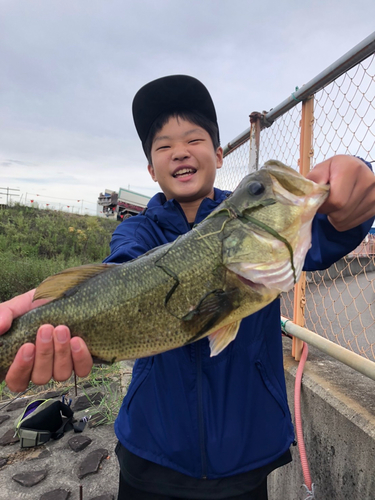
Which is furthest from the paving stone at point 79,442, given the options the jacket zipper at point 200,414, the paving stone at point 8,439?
the jacket zipper at point 200,414

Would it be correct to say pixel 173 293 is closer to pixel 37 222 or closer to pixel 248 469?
pixel 248 469

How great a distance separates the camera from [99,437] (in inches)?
142

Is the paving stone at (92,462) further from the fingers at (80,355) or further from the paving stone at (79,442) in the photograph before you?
the fingers at (80,355)

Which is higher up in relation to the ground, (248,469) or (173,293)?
(173,293)

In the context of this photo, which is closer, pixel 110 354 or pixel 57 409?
pixel 110 354

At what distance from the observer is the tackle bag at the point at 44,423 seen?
3.41 meters

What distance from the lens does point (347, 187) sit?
144 centimetres

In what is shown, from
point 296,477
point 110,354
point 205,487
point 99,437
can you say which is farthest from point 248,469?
point 99,437

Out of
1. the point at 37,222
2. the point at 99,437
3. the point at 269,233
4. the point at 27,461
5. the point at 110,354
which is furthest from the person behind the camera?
the point at 37,222

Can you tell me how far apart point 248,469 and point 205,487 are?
0.26 metres

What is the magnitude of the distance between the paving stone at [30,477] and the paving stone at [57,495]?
8.0 inches

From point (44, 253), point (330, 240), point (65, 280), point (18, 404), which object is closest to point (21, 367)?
point (65, 280)

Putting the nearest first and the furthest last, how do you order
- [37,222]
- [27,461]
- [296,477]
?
[296,477] → [27,461] → [37,222]

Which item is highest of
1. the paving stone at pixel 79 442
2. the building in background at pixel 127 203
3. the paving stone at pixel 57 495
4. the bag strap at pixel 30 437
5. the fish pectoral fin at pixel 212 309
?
the building in background at pixel 127 203
